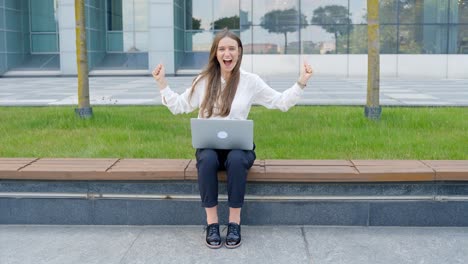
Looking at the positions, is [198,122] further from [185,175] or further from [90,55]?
[90,55]

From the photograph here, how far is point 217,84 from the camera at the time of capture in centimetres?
436

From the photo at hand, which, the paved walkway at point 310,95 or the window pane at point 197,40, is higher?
the window pane at point 197,40

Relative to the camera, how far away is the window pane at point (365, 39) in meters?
26.6

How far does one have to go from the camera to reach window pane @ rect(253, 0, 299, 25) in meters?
26.9

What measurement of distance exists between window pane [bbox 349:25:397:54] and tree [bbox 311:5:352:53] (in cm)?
49

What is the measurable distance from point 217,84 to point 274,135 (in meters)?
2.29

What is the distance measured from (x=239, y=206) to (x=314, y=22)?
24050 mm

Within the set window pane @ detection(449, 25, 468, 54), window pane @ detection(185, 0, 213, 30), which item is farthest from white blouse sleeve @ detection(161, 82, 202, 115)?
window pane @ detection(185, 0, 213, 30)

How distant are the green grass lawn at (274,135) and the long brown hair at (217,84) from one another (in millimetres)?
1238

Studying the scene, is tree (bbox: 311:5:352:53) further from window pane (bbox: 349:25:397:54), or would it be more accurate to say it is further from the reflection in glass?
the reflection in glass

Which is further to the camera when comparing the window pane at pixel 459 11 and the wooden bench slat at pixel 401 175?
the window pane at pixel 459 11

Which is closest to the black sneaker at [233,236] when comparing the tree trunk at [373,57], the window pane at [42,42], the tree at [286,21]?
the tree trunk at [373,57]

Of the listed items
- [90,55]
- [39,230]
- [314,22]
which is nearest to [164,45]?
[90,55]

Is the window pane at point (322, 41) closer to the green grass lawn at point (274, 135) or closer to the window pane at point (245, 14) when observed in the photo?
the window pane at point (245, 14)
